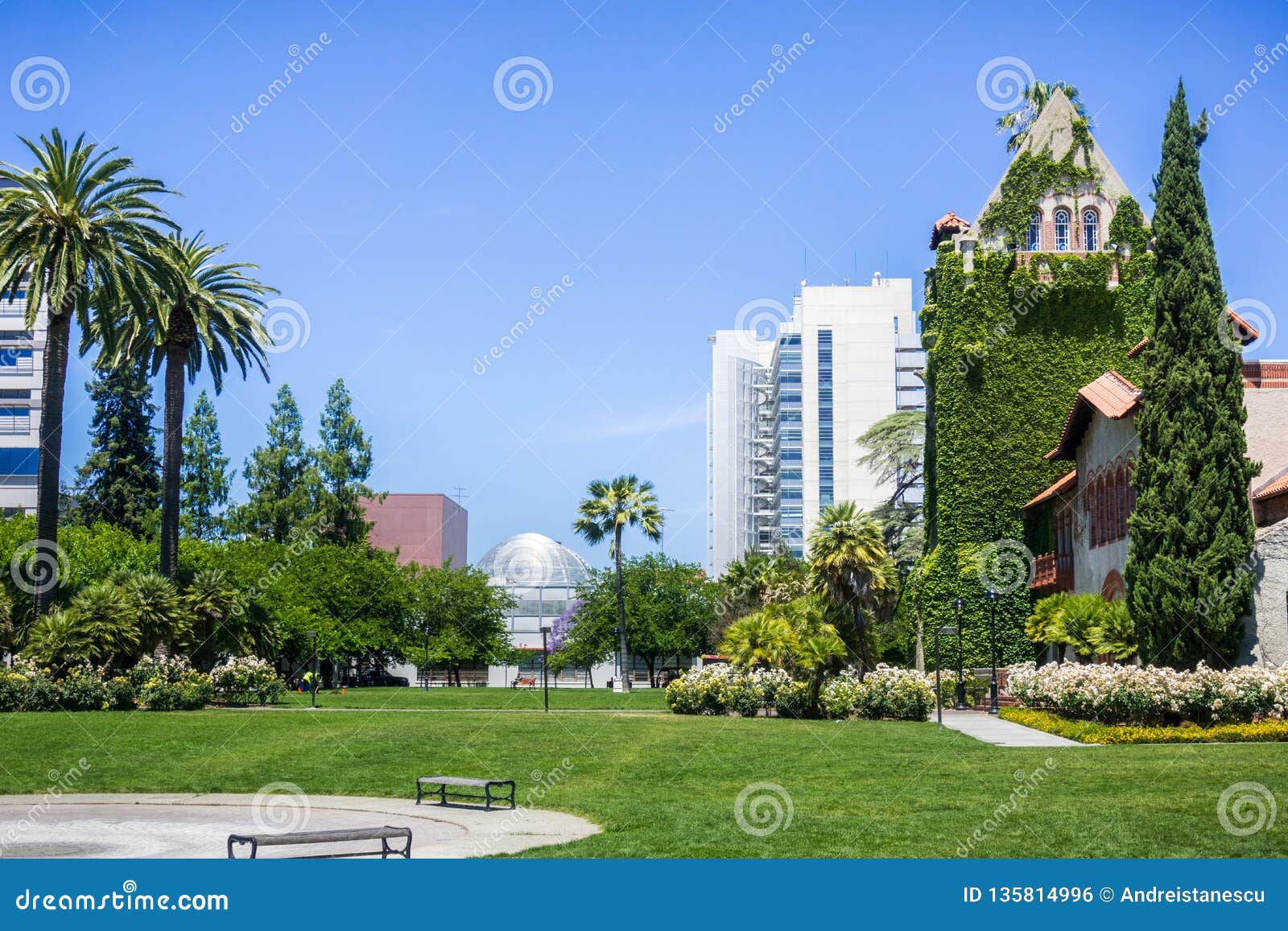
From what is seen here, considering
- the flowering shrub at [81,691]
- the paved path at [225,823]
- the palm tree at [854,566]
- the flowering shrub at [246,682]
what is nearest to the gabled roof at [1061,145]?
the palm tree at [854,566]

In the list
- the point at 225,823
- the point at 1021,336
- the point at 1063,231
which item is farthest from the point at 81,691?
the point at 1063,231

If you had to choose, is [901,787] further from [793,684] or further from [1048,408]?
[1048,408]

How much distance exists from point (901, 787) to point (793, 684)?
1849 centimetres

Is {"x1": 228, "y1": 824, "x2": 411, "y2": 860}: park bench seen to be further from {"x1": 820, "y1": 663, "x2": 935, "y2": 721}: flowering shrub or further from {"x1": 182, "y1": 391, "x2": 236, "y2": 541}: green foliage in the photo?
{"x1": 182, "y1": 391, "x2": 236, "y2": 541}: green foliage

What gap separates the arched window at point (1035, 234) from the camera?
47.3 metres

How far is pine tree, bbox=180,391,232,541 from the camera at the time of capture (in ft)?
246

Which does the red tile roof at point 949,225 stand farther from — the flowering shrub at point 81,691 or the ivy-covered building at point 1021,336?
the flowering shrub at point 81,691

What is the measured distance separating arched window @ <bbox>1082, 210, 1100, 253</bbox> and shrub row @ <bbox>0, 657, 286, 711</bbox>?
32697 mm

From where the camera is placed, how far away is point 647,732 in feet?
96.0

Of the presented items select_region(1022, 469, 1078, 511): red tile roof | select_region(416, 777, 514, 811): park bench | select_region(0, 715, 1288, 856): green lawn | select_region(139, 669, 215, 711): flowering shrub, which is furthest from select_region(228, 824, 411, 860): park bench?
select_region(1022, 469, 1078, 511): red tile roof

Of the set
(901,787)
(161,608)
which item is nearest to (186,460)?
(161,608)

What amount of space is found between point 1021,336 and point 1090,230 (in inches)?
186

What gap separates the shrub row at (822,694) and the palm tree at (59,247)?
20.1 m

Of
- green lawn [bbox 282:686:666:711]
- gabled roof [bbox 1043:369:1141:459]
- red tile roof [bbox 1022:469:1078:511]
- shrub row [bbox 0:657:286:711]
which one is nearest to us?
shrub row [bbox 0:657:286:711]
